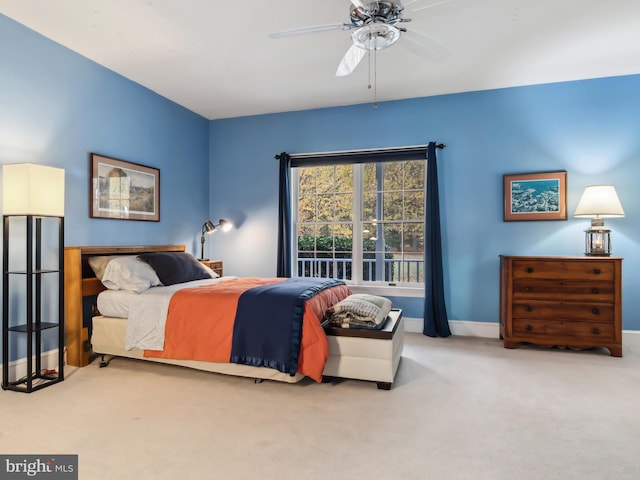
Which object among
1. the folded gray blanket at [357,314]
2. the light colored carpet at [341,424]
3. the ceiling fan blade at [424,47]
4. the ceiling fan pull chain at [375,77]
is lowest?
the light colored carpet at [341,424]

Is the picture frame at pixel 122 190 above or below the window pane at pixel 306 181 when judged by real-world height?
below

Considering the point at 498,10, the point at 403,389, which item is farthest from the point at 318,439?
the point at 498,10

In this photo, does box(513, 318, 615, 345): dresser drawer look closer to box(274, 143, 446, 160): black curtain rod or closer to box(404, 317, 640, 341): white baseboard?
box(404, 317, 640, 341): white baseboard

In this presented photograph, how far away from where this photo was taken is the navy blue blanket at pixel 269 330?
2.74 m

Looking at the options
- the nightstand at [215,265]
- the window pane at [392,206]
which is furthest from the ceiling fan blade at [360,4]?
the nightstand at [215,265]

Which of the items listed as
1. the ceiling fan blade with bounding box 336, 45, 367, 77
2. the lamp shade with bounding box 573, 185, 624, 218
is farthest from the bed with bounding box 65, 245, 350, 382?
the lamp shade with bounding box 573, 185, 624, 218

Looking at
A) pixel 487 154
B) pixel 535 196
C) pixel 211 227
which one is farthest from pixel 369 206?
pixel 211 227

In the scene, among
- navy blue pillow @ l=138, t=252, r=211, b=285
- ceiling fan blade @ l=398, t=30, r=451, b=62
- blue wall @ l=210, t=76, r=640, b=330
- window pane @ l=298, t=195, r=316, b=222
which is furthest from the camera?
window pane @ l=298, t=195, r=316, b=222

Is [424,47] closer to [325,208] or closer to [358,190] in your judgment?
[358,190]

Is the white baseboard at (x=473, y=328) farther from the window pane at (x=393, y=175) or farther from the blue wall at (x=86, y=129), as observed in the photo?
the blue wall at (x=86, y=129)

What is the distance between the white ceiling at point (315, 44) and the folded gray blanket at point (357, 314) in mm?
2126

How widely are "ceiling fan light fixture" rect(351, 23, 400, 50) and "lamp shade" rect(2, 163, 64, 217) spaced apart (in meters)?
2.36

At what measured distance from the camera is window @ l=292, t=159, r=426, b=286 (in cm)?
473

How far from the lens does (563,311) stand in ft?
12.2
